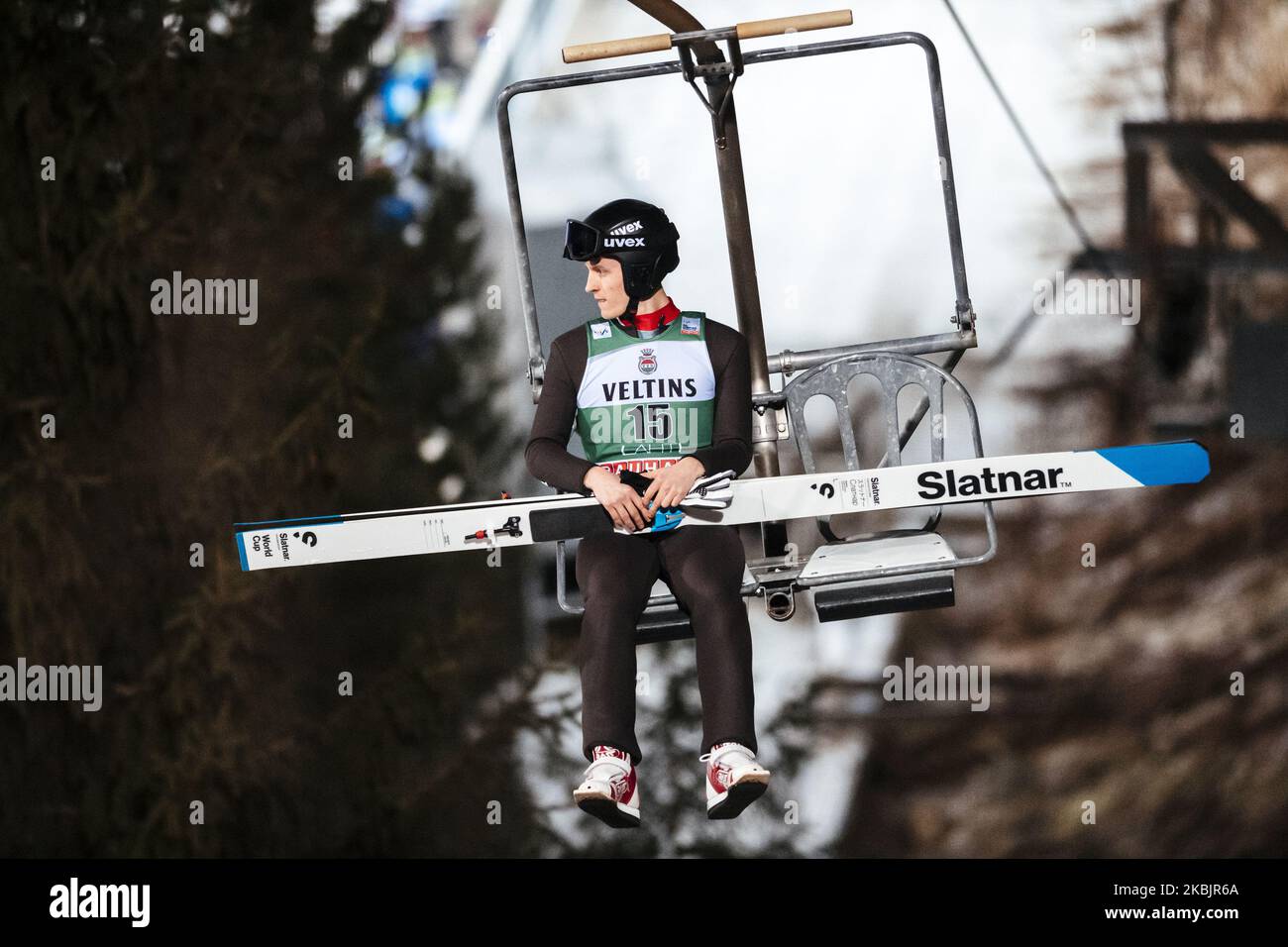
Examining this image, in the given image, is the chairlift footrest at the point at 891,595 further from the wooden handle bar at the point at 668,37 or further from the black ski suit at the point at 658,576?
the wooden handle bar at the point at 668,37

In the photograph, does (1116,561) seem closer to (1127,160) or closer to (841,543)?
(1127,160)

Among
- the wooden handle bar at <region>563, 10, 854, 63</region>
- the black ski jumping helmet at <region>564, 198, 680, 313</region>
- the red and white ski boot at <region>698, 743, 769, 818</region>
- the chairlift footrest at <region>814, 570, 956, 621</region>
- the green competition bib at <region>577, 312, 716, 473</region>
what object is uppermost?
the wooden handle bar at <region>563, 10, 854, 63</region>

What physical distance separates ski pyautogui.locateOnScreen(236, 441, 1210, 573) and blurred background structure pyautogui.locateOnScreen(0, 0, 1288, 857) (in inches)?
73.7

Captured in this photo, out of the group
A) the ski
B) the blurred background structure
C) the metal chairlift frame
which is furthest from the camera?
the blurred background structure

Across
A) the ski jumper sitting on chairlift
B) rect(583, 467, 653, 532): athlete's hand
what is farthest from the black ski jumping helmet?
rect(583, 467, 653, 532): athlete's hand

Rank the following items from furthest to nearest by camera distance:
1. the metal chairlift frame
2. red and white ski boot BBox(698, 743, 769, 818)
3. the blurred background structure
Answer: the blurred background structure
the metal chairlift frame
red and white ski boot BBox(698, 743, 769, 818)

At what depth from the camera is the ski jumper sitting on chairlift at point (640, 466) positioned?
Answer: 294 cm

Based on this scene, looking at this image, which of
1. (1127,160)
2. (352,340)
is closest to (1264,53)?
(1127,160)

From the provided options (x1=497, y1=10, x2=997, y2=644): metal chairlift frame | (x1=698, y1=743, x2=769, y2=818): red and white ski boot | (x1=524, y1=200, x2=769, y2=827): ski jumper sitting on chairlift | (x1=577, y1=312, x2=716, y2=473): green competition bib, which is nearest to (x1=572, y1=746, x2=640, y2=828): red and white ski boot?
(x1=524, y1=200, x2=769, y2=827): ski jumper sitting on chairlift

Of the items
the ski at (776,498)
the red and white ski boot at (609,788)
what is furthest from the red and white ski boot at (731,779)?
the ski at (776,498)

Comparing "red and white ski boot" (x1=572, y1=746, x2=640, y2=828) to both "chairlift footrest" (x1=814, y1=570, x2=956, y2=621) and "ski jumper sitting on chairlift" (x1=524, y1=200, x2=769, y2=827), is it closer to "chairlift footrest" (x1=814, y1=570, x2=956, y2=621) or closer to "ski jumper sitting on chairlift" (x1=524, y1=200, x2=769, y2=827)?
"ski jumper sitting on chairlift" (x1=524, y1=200, x2=769, y2=827)

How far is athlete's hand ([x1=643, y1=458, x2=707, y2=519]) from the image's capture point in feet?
9.81

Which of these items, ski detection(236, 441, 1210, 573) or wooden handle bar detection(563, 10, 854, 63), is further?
wooden handle bar detection(563, 10, 854, 63)

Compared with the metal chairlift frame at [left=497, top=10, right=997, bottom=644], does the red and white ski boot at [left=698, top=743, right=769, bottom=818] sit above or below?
below
